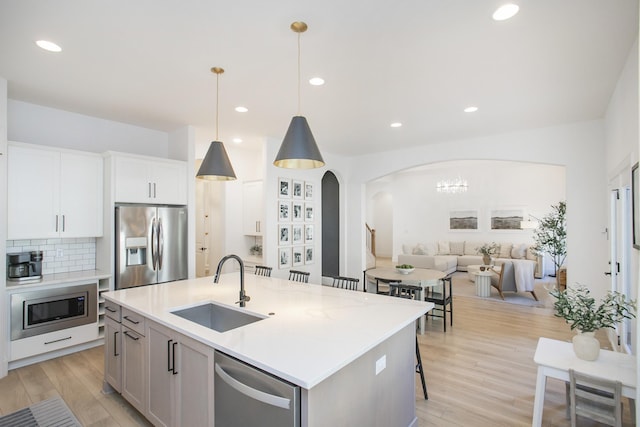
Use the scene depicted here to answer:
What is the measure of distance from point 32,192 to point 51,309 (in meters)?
1.29

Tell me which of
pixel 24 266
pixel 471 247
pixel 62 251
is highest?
pixel 62 251

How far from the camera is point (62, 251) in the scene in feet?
13.0

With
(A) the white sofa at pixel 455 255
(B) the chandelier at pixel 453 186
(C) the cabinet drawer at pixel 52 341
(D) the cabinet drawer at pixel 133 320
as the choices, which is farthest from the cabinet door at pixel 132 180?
(B) the chandelier at pixel 453 186

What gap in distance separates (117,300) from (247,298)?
1037 mm

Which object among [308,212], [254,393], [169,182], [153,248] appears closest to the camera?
[254,393]

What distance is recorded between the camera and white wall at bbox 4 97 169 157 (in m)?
3.74

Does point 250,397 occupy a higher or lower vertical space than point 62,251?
lower

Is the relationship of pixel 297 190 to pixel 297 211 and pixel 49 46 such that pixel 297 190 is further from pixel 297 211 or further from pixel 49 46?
pixel 49 46

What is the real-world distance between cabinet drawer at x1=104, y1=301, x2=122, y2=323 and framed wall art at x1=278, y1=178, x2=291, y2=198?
328cm

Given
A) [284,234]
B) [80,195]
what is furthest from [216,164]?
[284,234]

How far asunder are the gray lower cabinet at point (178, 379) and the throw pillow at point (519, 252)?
9349 mm

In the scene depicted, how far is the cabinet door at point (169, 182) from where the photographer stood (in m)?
4.34

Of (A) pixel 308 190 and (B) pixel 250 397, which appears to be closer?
(B) pixel 250 397

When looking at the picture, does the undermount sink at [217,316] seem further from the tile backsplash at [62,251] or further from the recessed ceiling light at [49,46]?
the tile backsplash at [62,251]
